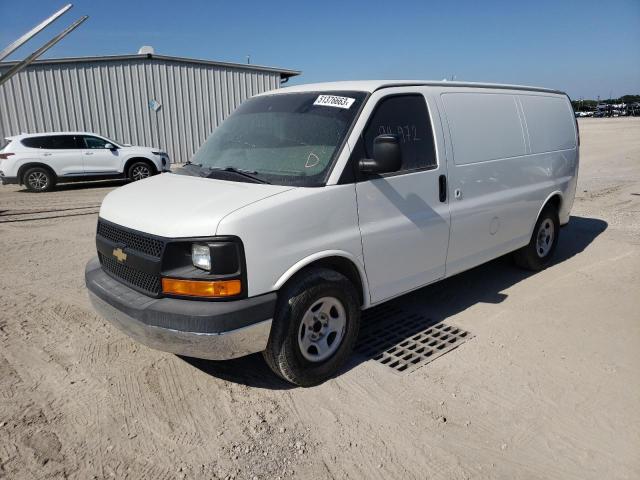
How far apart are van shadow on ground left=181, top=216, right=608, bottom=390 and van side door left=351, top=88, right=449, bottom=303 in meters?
0.65

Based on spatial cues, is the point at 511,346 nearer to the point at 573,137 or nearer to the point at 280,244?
the point at 280,244

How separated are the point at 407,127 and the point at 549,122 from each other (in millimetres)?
2817

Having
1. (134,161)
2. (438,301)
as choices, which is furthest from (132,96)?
(438,301)

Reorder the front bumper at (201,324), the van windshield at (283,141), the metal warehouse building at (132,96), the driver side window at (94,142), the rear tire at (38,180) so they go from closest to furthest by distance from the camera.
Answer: the front bumper at (201,324), the van windshield at (283,141), the rear tire at (38,180), the driver side window at (94,142), the metal warehouse building at (132,96)

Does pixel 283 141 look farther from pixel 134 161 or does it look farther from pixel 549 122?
pixel 134 161

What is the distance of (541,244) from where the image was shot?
6105mm

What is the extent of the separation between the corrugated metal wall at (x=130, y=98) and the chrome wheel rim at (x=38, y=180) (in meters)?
4.74

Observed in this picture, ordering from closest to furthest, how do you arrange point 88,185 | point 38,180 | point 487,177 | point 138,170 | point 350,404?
point 350,404
point 487,177
point 38,180
point 138,170
point 88,185

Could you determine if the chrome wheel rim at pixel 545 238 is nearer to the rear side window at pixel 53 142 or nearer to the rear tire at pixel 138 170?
the rear tire at pixel 138 170

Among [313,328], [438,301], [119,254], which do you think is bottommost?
[438,301]

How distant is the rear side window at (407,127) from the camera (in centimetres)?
381

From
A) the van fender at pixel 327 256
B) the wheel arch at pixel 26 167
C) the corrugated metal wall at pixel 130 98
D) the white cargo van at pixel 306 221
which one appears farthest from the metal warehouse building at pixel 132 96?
the van fender at pixel 327 256

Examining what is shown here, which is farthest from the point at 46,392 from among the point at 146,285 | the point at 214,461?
the point at 214,461

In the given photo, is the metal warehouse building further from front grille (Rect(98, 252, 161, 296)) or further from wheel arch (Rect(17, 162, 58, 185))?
front grille (Rect(98, 252, 161, 296))
